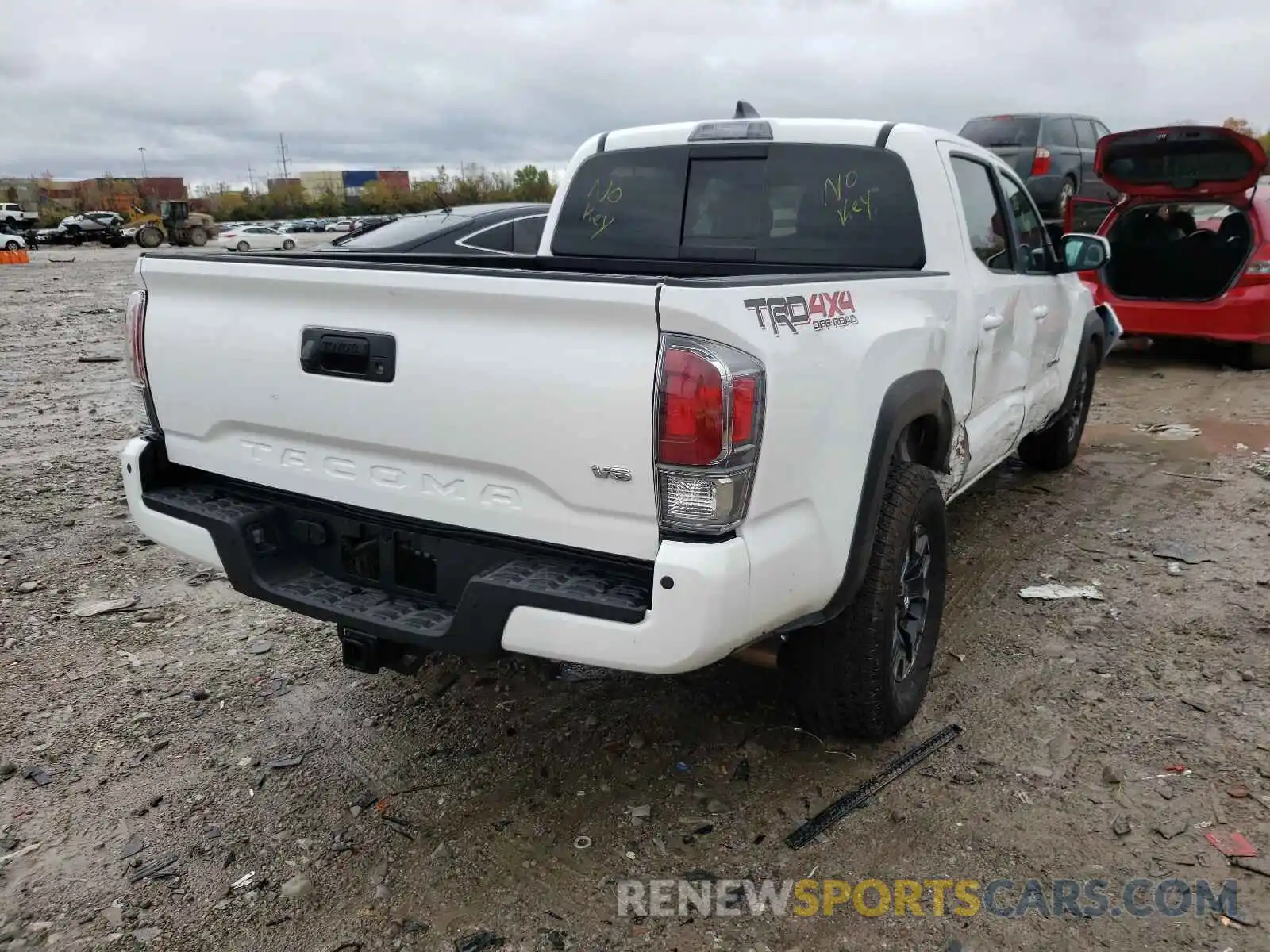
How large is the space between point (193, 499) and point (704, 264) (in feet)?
6.99

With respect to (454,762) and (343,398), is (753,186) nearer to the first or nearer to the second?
(343,398)

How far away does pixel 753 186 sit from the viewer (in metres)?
4.00

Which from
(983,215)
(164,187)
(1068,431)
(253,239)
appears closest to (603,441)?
(983,215)

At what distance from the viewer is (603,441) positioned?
2307 millimetres

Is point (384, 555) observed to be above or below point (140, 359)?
below

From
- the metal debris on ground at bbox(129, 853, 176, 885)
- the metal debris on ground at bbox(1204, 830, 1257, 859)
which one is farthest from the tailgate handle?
the metal debris on ground at bbox(1204, 830, 1257, 859)

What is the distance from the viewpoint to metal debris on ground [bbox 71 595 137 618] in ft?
14.3

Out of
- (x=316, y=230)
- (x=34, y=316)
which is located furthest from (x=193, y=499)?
(x=316, y=230)

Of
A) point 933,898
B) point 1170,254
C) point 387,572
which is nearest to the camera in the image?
point 933,898

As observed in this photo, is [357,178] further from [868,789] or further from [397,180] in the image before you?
[868,789]

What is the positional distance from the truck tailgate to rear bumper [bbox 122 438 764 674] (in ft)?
0.26

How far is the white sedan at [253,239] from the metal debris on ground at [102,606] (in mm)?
35871

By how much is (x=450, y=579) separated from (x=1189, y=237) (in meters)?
9.05

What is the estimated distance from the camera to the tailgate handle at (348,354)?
258 centimetres
